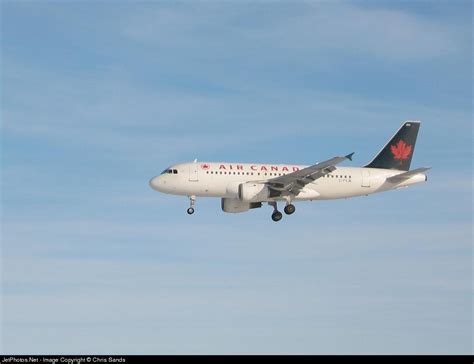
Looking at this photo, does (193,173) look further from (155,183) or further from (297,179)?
(297,179)

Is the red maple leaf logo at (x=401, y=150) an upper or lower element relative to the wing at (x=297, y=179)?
upper

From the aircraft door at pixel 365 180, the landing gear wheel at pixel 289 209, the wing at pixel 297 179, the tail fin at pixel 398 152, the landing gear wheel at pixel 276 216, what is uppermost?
the tail fin at pixel 398 152

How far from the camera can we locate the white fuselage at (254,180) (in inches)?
2461

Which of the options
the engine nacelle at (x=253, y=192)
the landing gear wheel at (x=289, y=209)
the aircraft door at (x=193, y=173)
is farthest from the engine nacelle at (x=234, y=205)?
the aircraft door at (x=193, y=173)

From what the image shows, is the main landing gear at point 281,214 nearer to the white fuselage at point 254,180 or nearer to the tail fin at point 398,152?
the white fuselage at point 254,180

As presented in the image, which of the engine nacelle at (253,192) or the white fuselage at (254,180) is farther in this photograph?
the white fuselage at (254,180)

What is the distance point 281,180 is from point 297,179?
50.0 inches

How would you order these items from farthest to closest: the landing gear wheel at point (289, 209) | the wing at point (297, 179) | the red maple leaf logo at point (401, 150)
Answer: the red maple leaf logo at point (401, 150) < the landing gear wheel at point (289, 209) < the wing at point (297, 179)

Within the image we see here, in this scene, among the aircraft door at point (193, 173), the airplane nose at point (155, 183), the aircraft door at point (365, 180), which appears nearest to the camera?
the aircraft door at point (193, 173)

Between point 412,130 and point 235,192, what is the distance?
18.9 meters

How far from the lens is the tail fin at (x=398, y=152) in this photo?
70062mm
